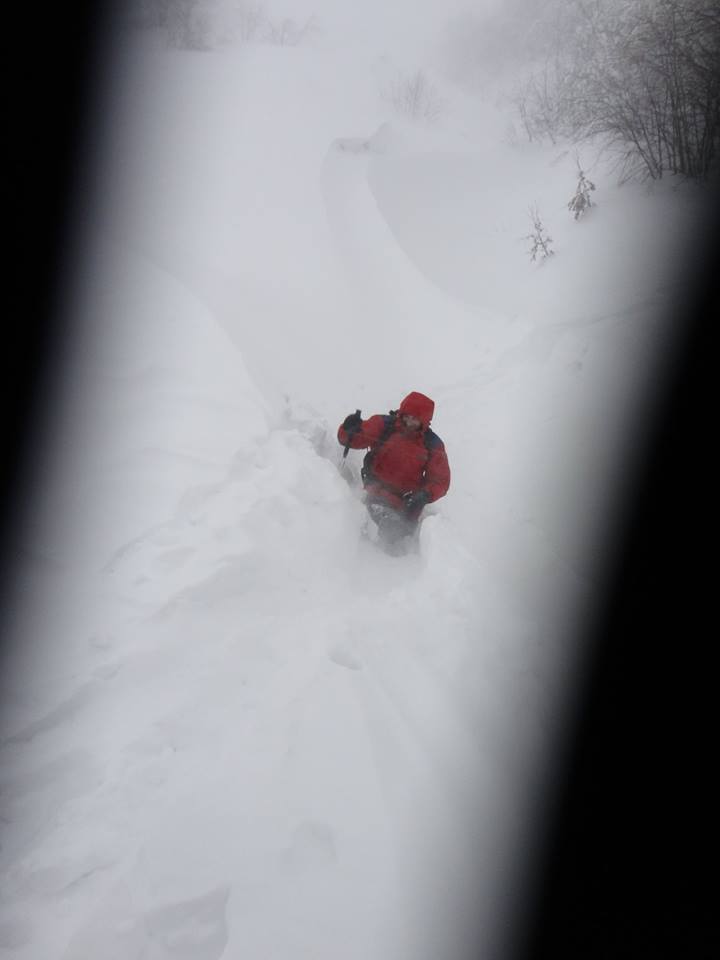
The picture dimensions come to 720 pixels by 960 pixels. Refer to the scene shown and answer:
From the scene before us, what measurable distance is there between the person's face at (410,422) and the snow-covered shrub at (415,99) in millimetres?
9005

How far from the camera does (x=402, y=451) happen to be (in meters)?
4.04

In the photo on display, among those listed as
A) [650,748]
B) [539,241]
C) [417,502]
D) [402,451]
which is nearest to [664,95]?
[539,241]

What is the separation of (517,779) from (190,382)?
3.34 meters

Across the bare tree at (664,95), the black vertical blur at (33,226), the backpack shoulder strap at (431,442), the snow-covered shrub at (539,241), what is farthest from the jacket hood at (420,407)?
the bare tree at (664,95)

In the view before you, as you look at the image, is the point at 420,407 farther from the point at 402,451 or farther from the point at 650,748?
the point at 650,748

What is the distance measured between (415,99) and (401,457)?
10.4 metres

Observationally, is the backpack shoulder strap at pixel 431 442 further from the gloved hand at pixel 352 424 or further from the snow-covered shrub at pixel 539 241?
the snow-covered shrub at pixel 539 241

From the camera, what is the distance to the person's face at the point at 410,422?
4.07 m

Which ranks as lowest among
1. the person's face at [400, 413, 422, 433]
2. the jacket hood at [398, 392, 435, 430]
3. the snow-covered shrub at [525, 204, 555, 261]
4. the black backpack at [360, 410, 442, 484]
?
the black backpack at [360, 410, 442, 484]

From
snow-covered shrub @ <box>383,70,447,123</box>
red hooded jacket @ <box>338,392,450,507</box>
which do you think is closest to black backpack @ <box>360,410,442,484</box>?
red hooded jacket @ <box>338,392,450,507</box>

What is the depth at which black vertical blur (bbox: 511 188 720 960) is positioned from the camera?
5.28 ft

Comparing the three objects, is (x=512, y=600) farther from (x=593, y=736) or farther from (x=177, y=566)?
(x=177, y=566)

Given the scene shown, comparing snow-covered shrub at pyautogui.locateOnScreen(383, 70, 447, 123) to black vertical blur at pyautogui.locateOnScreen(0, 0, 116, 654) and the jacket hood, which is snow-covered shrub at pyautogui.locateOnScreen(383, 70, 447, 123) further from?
the jacket hood

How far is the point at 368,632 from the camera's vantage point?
8.63 feet
